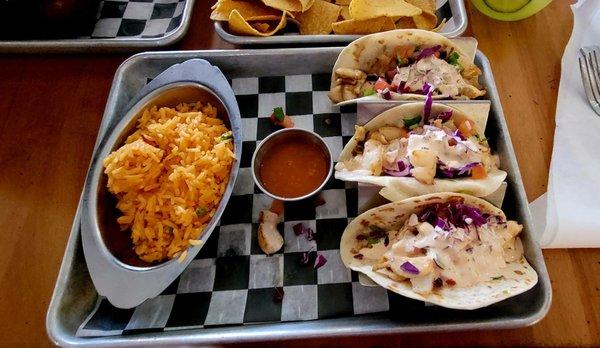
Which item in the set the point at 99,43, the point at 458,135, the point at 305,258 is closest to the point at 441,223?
the point at 458,135

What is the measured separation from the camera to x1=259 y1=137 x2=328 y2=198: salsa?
158 centimetres

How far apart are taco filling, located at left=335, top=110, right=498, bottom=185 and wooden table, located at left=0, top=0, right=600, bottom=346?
35 cm

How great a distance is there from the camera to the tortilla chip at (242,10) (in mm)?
1885

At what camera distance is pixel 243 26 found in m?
1.83

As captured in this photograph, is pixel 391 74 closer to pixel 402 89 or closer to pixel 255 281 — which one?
pixel 402 89

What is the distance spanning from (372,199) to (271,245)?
38 centimetres

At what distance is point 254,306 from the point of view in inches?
58.0

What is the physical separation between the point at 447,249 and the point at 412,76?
68 centimetres

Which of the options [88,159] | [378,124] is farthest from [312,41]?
[88,159]

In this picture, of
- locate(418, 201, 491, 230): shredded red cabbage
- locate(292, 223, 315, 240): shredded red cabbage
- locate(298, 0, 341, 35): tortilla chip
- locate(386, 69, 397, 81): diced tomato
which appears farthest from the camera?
locate(298, 0, 341, 35): tortilla chip

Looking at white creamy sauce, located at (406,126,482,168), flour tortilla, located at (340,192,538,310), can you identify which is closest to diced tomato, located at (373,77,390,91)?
white creamy sauce, located at (406,126,482,168)

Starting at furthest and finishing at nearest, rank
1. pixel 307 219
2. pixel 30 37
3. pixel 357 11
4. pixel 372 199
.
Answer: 1. pixel 30 37
2. pixel 357 11
3. pixel 307 219
4. pixel 372 199

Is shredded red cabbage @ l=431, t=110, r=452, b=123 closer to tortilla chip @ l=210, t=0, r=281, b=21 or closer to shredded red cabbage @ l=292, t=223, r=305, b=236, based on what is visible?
shredded red cabbage @ l=292, t=223, r=305, b=236

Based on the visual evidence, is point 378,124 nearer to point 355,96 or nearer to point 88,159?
point 355,96
